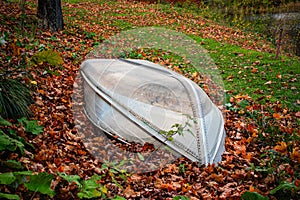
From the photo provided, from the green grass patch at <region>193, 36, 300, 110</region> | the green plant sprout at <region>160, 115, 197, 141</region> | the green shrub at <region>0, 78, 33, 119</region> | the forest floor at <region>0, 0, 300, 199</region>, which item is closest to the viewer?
the forest floor at <region>0, 0, 300, 199</region>

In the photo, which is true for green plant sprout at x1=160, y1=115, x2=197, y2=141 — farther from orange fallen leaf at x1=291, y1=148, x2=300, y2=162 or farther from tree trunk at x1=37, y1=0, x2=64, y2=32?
tree trunk at x1=37, y1=0, x2=64, y2=32

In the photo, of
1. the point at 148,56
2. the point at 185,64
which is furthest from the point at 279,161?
the point at 148,56

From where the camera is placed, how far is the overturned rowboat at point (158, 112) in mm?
3697

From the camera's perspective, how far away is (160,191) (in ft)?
10.8

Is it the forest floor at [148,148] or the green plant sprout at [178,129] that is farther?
the green plant sprout at [178,129]

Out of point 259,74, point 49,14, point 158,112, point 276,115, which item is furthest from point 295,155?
point 49,14

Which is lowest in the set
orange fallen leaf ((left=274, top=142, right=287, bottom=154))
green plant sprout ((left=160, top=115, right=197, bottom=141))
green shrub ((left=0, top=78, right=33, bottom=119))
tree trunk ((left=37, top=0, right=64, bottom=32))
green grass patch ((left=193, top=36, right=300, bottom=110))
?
orange fallen leaf ((left=274, top=142, right=287, bottom=154))

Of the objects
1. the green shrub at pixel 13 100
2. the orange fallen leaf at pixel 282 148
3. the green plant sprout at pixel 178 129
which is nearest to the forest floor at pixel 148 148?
the orange fallen leaf at pixel 282 148

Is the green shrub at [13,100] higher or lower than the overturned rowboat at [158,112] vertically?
higher

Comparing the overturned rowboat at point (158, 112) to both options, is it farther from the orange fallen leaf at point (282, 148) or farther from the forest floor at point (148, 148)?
the orange fallen leaf at point (282, 148)

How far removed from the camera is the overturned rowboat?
12.1 ft

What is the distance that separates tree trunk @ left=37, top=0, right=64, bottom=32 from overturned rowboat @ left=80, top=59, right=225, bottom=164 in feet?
12.7

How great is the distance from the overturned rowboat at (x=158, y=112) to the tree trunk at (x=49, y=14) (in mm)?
3873

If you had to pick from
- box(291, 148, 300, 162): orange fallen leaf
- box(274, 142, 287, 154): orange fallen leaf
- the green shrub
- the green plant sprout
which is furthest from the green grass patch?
the green shrub
